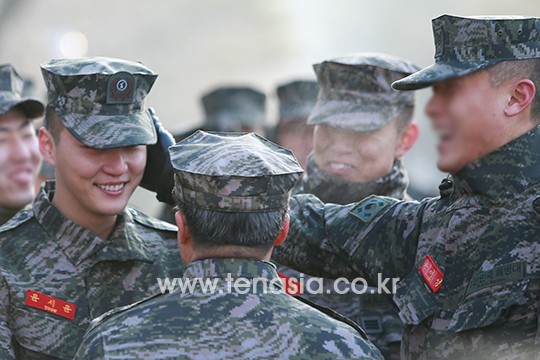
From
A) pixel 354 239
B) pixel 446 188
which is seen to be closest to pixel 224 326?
pixel 354 239

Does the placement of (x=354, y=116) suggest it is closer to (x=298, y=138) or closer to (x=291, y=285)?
(x=291, y=285)

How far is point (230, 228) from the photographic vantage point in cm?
354

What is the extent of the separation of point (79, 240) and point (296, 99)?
12.5 feet

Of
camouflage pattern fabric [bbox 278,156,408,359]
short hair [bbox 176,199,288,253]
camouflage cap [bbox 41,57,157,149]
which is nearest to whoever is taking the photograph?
short hair [bbox 176,199,288,253]

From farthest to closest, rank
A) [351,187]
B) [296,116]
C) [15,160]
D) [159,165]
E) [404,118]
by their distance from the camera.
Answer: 1. [296,116]
2. [15,160]
3. [404,118]
4. [351,187]
5. [159,165]

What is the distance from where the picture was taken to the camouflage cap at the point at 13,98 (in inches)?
237

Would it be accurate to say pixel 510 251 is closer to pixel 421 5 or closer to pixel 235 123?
pixel 235 123

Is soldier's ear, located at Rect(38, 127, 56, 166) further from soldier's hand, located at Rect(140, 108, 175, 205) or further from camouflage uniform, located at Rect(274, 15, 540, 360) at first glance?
camouflage uniform, located at Rect(274, 15, 540, 360)

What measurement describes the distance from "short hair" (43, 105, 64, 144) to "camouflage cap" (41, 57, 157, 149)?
0.10ft

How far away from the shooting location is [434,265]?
161 inches

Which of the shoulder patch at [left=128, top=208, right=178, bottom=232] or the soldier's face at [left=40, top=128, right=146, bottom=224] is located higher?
the soldier's face at [left=40, top=128, right=146, bottom=224]

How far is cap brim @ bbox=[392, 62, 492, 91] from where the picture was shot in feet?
13.0

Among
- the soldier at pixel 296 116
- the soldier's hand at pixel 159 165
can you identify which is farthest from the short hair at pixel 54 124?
the soldier at pixel 296 116

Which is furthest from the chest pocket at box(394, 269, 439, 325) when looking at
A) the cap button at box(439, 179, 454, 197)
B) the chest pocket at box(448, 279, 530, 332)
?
the cap button at box(439, 179, 454, 197)
